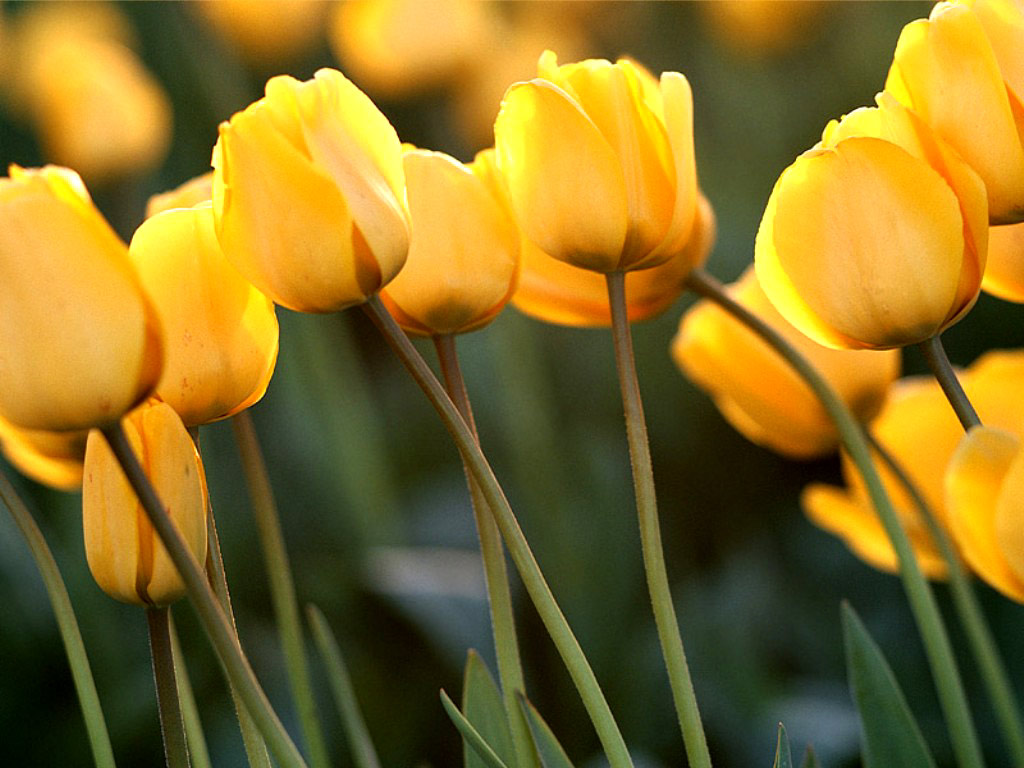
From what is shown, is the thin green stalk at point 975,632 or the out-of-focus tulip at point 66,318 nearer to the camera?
the out-of-focus tulip at point 66,318

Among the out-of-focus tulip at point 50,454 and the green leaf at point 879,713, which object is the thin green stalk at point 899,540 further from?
the out-of-focus tulip at point 50,454

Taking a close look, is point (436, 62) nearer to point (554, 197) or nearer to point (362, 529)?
point (362, 529)

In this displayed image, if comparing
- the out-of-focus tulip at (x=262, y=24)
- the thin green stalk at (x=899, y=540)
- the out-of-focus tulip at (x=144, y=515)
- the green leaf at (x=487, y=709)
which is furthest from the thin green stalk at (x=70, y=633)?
the out-of-focus tulip at (x=262, y=24)

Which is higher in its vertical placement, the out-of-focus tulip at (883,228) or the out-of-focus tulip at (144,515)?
the out-of-focus tulip at (883,228)

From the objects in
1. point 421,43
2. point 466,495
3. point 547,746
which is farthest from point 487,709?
point 421,43

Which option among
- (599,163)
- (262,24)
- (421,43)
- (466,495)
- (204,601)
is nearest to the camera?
(204,601)

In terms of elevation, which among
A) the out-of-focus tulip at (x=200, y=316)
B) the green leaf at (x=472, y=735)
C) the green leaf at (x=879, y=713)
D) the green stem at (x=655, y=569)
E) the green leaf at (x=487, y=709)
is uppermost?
the out-of-focus tulip at (x=200, y=316)

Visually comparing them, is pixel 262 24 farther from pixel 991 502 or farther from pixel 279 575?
pixel 991 502

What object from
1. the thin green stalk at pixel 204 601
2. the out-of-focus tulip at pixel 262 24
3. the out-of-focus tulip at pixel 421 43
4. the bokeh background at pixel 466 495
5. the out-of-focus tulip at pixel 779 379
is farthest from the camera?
the out-of-focus tulip at pixel 262 24
